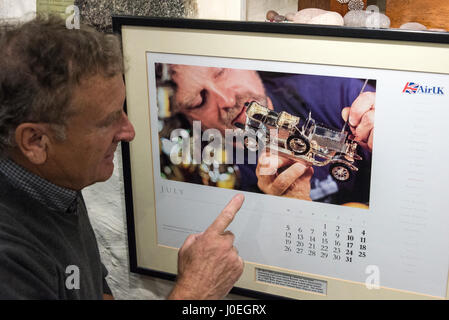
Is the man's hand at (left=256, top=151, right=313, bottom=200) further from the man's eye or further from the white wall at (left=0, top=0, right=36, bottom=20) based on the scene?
the white wall at (left=0, top=0, right=36, bottom=20)

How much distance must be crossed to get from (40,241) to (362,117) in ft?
1.96

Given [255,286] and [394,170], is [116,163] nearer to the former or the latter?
[255,286]

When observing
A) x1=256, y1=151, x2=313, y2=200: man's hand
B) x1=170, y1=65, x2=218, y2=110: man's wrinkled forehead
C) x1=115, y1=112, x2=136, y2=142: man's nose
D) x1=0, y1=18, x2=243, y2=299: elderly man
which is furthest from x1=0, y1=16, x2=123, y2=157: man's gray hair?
x1=256, y1=151, x2=313, y2=200: man's hand

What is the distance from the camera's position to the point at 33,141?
3.05 ft

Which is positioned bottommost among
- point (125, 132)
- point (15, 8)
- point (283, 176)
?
point (283, 176)

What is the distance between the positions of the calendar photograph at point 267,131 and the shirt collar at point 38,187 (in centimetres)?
26

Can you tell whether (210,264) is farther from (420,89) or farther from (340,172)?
(420,89)

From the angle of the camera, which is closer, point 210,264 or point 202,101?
point 210,264

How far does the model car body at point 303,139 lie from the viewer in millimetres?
1052

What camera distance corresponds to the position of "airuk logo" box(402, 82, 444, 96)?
96 cm

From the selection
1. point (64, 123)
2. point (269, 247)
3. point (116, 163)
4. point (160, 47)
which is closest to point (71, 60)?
point (64, 123)

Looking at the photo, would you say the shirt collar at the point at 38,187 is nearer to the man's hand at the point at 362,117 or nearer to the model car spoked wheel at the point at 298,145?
the model car spoked wheel at the point at 298,145

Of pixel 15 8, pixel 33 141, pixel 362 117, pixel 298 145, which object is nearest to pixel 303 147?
pixel 298 145

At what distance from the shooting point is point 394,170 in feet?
3.38
